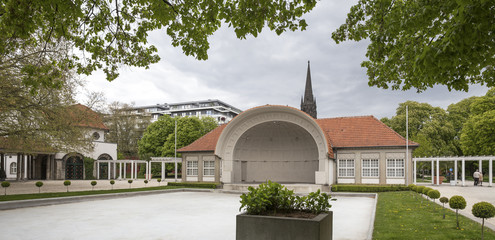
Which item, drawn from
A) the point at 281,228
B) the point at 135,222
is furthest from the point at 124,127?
the point at 281,228

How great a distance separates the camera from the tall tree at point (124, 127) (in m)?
54.3

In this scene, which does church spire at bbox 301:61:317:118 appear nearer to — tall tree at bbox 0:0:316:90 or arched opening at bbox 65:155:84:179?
arched opening at bbox 65:155:84:179

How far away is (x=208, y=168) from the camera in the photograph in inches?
1262

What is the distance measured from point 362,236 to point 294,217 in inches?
180

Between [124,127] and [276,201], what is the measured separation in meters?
53.0

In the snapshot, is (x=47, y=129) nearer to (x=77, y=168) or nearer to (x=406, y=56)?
(x=406, y=56)

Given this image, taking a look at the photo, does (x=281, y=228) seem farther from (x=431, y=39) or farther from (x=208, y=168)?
(x=208, y=168)

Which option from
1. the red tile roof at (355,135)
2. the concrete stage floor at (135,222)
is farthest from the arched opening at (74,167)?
the concrete stage floor at (135,222)

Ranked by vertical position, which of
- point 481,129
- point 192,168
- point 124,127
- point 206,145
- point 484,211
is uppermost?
point 124,127

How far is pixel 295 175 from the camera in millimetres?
32094

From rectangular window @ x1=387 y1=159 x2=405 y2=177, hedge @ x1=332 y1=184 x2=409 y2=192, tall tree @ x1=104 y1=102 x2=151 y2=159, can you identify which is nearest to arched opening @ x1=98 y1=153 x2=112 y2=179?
tall tree @ x1=104 y1=102 x2=151 y2=159

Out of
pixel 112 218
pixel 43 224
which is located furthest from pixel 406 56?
pixel 43 224

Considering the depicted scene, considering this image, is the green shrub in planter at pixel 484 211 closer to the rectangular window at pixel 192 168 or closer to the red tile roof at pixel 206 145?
the red tile roof at pixel 206 145

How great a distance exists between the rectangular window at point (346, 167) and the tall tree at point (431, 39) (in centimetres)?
1803
